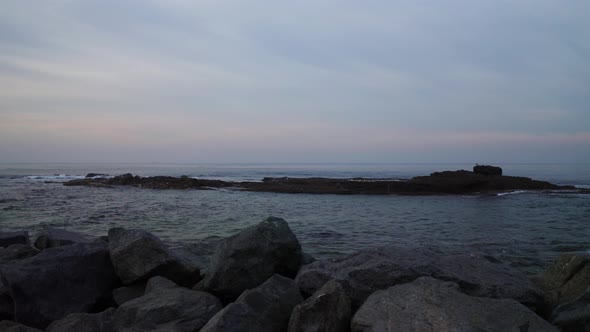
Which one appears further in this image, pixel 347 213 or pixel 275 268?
pixel 347 213

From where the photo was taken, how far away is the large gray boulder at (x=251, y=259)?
679cm

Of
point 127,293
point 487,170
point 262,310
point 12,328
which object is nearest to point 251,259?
point 262,310

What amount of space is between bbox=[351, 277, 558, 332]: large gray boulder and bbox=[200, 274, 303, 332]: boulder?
40.0 inches

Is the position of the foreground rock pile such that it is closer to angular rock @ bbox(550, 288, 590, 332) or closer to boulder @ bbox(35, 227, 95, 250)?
angular rock @ bbox(550, 288, 590, 332)

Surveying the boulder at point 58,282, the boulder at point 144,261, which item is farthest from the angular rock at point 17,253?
the boulder at point 144,261

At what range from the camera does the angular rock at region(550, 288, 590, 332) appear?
203 inches

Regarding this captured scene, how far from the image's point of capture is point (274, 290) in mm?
5820

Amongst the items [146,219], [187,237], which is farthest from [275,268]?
[146,219]

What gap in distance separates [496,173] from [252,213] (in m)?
29.0

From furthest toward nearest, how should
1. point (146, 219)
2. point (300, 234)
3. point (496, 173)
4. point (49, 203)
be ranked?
1. point (496, 173)
2. point (49, 203)
3. point (146, 219)
4. point (300, 234)

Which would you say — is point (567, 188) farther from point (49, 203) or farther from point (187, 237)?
point (49, 203)

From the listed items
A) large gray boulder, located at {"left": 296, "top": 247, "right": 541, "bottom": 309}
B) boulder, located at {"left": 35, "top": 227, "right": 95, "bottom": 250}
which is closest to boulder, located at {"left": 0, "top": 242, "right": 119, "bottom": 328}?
boulder, located at {"left": 35, "top": 227, "right": 95, "bottom": 250}

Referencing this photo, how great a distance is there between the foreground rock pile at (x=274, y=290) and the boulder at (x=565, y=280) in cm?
2

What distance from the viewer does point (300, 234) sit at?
616 inches
